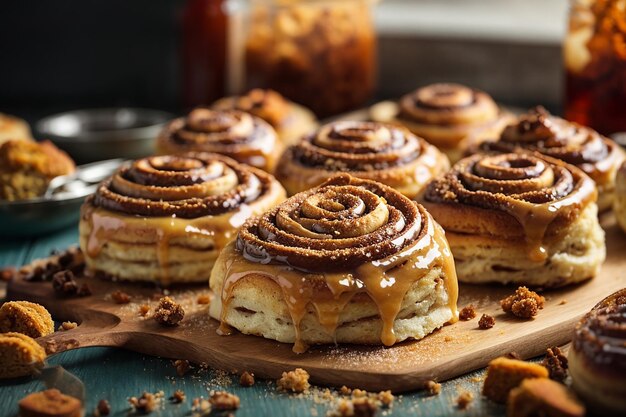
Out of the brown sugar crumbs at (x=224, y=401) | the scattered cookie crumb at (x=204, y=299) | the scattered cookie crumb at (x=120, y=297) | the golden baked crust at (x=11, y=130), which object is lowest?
the golden baked crust at (x=11, y=130)

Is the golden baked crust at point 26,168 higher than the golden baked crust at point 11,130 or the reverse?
higher

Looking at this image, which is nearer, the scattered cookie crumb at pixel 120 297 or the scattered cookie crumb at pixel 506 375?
the scattered cookie crumb at pixel 506 375

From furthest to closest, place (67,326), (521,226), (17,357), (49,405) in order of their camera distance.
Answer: (521,226) → (67,326) → (17,357) → (49,405)

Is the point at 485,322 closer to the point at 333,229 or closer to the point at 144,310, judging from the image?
the point at 333,229

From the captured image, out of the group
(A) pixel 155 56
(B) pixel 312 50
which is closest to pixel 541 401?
(B) pixel 312 50

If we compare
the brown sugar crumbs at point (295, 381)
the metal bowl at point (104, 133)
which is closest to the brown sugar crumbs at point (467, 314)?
the brown sugar crumbs at point (295, 381)

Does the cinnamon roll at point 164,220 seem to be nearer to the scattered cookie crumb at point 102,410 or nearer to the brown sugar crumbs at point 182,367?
the brown sugar crumbs at point 182,367

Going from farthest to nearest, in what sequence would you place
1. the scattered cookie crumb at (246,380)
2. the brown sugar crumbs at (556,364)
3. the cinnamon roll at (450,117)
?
1. the cinnamon roll at (450,117)
2. the scattered cookie crumb at (246,380)
3. the brown sugar crumbs at (556,364)
